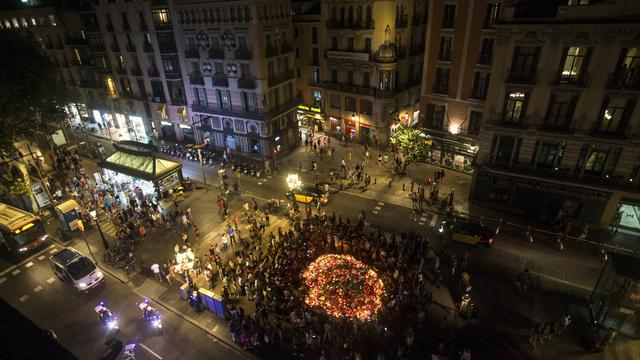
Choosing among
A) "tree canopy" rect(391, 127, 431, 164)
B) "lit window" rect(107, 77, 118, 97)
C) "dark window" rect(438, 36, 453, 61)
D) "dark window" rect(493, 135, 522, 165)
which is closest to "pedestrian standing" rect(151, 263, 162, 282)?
"tree canopy" rect(391, 127, 431, 164)

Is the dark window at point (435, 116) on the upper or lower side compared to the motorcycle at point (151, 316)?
upper

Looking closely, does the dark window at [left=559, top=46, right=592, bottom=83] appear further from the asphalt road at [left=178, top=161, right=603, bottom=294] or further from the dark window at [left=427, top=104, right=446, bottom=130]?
the dark window at [left=427, top=104, right=446, bottom=130]

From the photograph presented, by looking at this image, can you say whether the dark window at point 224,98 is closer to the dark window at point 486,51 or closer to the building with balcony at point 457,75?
the building with balcony at point 457,75

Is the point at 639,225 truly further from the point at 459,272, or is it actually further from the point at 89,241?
the point at 89,241

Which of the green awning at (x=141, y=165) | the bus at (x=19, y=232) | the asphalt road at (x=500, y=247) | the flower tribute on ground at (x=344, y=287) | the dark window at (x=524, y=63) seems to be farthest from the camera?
the green awning at (x=141, y=165)

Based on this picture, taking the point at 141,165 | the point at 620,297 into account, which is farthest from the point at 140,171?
the point at 620,297

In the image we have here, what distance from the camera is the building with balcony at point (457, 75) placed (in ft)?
120

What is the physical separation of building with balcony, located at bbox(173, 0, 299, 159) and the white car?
879 inches

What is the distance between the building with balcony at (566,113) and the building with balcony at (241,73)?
79.3 ft

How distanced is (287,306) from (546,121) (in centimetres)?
2552

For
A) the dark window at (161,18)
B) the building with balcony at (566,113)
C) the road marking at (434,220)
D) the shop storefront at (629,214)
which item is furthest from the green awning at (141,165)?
Result: the shop storefront at (629,214)

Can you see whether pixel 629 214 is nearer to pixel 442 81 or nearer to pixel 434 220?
pixel 434 220

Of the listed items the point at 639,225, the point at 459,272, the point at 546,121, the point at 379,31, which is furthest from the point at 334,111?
the point at 639,225

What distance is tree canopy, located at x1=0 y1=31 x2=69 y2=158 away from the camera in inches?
1359
